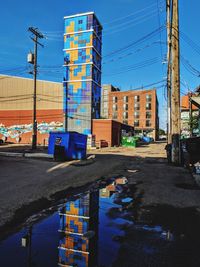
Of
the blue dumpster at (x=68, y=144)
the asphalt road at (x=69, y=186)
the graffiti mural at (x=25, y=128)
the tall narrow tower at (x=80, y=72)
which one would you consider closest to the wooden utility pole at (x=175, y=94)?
the asphalt road at (x=69, y=186)

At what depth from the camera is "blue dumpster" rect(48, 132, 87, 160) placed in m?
14.8

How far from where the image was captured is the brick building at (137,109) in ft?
325

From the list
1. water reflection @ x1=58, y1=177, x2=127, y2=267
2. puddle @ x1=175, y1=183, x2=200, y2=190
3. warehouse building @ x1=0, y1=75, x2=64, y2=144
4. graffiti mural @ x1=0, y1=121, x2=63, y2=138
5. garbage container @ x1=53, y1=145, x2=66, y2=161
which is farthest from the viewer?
warehouse building @ x1=0, y1=75, x2=64, y2=144

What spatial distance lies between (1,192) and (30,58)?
22.3 m

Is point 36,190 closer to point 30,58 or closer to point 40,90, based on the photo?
point 30,58

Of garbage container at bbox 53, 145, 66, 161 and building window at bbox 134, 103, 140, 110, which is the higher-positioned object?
building window at bbox 134, 103, 140, 110

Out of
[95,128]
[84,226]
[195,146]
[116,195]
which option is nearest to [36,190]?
[116,195]

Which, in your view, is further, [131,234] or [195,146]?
[195,146]

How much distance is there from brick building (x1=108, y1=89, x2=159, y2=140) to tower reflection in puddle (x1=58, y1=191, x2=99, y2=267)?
302ft

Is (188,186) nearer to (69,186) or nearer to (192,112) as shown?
(69,186)

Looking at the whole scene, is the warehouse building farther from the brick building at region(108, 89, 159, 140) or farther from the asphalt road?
the brick building at region(108, 89, 159, 140)

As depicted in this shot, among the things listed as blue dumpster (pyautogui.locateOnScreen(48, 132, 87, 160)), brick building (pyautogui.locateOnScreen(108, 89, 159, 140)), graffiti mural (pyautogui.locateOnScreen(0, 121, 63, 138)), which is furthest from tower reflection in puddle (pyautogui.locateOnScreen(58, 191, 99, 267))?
brick building (pyautogui.locateOnScreen(108, 89, 159, 140))

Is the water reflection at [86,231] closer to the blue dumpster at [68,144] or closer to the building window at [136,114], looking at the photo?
the blue dumpster at [68,144]

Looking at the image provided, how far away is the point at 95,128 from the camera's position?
37.7 m
